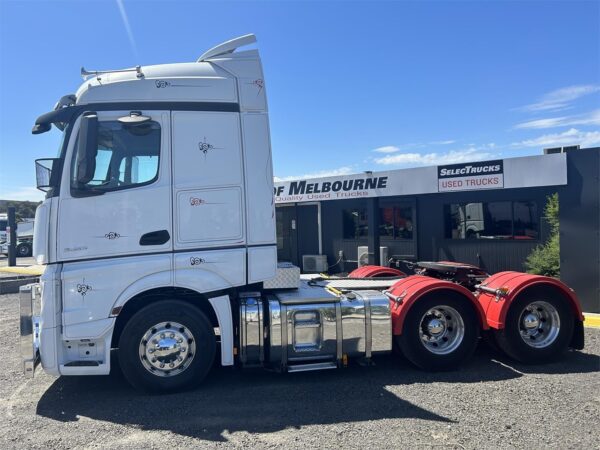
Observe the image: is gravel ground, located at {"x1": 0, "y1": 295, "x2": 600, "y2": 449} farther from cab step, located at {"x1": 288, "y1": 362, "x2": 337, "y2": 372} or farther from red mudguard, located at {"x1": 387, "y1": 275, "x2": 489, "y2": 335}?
red mudguard, located at {"x1": 387, "y1": 275, "x2": 489, "y2": 335}

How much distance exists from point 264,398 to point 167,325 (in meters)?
1.31

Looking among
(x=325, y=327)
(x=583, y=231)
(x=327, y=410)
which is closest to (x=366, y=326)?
(x=325, y=327)

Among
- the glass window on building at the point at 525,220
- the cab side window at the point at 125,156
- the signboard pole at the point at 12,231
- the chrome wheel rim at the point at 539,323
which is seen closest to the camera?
the cab side window at the point at 125,156

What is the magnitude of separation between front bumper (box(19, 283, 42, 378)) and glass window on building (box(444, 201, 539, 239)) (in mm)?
10936

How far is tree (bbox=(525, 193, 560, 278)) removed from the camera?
10.6 meters

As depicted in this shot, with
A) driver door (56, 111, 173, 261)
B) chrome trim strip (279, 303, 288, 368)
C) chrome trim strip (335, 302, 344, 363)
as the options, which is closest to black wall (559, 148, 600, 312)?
chrome trim strip (335, 302, 344, 363)

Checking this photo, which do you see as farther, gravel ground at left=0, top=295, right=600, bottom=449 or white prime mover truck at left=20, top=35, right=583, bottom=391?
white prime mover truck at left=20, top=35, right=583, bottom=391

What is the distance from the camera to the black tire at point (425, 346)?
589cm

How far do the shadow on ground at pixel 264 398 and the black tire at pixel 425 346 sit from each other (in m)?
0.15

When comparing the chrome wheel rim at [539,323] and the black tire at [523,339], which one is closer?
the black tire at [523,339]

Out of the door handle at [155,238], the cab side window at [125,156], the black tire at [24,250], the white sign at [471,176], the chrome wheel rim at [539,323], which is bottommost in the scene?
the chrome wheel rim at [539,323]

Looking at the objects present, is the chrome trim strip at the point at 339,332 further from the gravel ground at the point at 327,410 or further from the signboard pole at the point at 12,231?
the signboard pole at the point at 12,231

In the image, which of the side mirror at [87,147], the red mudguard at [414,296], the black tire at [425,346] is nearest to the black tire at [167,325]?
the side mirror at [87,147]

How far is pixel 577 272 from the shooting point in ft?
31.3
